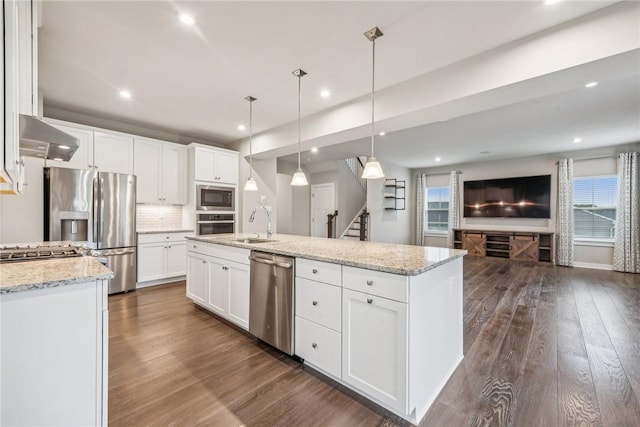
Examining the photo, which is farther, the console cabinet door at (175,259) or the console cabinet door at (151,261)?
the console cabinet door at (175,259)

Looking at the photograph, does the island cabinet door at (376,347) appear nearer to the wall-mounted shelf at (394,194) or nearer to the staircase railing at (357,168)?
the wall-mounted shelf at (394,194)

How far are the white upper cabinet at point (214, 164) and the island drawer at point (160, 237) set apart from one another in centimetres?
100

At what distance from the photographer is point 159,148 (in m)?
4.55

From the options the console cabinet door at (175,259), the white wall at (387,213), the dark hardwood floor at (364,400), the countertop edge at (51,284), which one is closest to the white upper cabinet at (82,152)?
the console cabinet door at (175,259)

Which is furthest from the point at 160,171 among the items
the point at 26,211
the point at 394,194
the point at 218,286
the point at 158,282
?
the point at 394,194

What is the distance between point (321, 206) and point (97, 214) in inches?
220

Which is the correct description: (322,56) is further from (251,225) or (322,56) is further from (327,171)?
(327,171)

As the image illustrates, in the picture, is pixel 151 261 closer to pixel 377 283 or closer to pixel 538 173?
pixel 377 283

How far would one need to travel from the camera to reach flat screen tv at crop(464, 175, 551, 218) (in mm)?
6508

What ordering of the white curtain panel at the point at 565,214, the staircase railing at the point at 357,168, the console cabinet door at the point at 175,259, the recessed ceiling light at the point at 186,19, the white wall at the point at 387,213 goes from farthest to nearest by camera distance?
the staircase railing at the point at 357,168 → the white wall at the point at 387,213 → the white curtain panel at the point at 565,214 → the console cabinet door at the point at 175,259 → the recessed ceiling light at the point at 186,19

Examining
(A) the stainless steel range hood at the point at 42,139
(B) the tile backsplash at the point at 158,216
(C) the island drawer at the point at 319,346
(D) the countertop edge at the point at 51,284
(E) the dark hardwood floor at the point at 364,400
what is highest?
(A) the stainless steel range hood at the point at 42,139

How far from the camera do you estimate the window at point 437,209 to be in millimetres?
8219

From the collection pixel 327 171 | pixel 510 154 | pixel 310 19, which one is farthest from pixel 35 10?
pixel 510 154

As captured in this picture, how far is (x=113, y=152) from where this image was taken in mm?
4051
